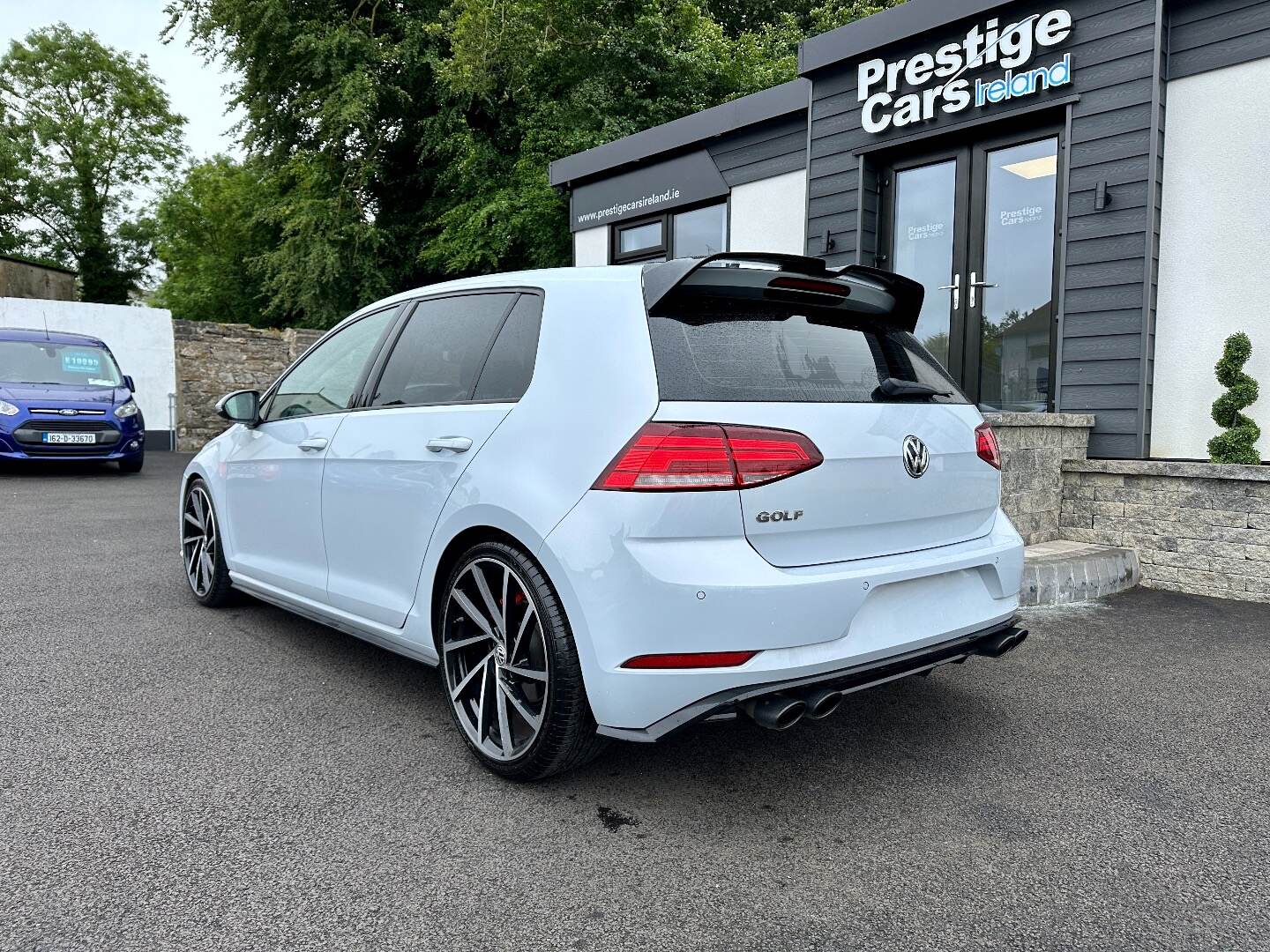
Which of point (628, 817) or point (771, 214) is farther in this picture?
point (771, 214)

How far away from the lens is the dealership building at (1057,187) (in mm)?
6098

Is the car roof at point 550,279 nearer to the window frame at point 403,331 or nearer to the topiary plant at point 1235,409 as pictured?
the window frame at point 403,331

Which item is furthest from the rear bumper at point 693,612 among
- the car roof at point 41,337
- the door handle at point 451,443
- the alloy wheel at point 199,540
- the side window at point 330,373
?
the car roof at point 41,337

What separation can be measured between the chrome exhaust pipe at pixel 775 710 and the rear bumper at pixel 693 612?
0.05 metres

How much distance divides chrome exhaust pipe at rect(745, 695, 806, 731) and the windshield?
12.4 meters

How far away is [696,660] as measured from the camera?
2.31 m

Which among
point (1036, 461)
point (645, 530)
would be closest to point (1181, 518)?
point (1036, 461)

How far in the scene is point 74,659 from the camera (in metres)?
3.93

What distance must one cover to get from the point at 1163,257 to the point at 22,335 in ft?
44.1

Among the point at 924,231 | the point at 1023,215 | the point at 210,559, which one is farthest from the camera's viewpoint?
the point at 924,231

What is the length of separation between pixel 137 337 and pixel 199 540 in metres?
13.3

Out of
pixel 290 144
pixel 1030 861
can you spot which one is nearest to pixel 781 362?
pixel 1030 861

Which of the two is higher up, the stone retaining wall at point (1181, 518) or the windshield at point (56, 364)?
the windshield at point (56, 364)

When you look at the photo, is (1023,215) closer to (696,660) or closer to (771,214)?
(771,214)
